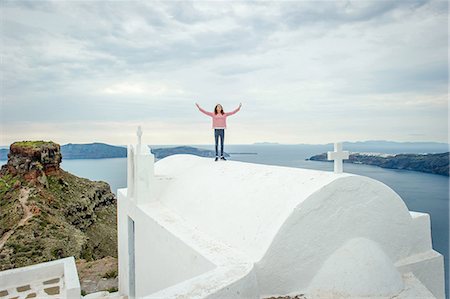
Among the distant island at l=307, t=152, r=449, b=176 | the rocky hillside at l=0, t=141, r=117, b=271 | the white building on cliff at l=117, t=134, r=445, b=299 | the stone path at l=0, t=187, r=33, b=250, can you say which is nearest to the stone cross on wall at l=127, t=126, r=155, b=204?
the white building on cliff at l=117, t=134, r=445, b=299

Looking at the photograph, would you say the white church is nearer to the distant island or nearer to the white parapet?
the white parapet

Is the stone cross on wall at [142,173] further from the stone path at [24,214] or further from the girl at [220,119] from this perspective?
the stone path at [24,214]

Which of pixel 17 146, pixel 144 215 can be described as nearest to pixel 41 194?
pixel 17 146

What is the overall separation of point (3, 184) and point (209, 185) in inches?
1262

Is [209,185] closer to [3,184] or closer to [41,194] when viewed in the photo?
[41,194]

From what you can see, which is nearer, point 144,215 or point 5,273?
point 144,215

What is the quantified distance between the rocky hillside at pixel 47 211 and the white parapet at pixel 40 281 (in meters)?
15.3

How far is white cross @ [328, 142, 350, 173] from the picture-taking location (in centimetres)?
521

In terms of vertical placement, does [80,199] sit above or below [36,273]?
below

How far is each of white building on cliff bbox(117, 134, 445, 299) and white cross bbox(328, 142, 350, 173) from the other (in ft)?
0.87

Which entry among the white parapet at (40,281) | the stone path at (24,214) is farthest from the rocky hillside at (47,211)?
the white parapet at (40,281)

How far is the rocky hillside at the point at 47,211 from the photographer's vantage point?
23.2m

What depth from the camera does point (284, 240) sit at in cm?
435

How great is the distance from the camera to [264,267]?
4.21 m
